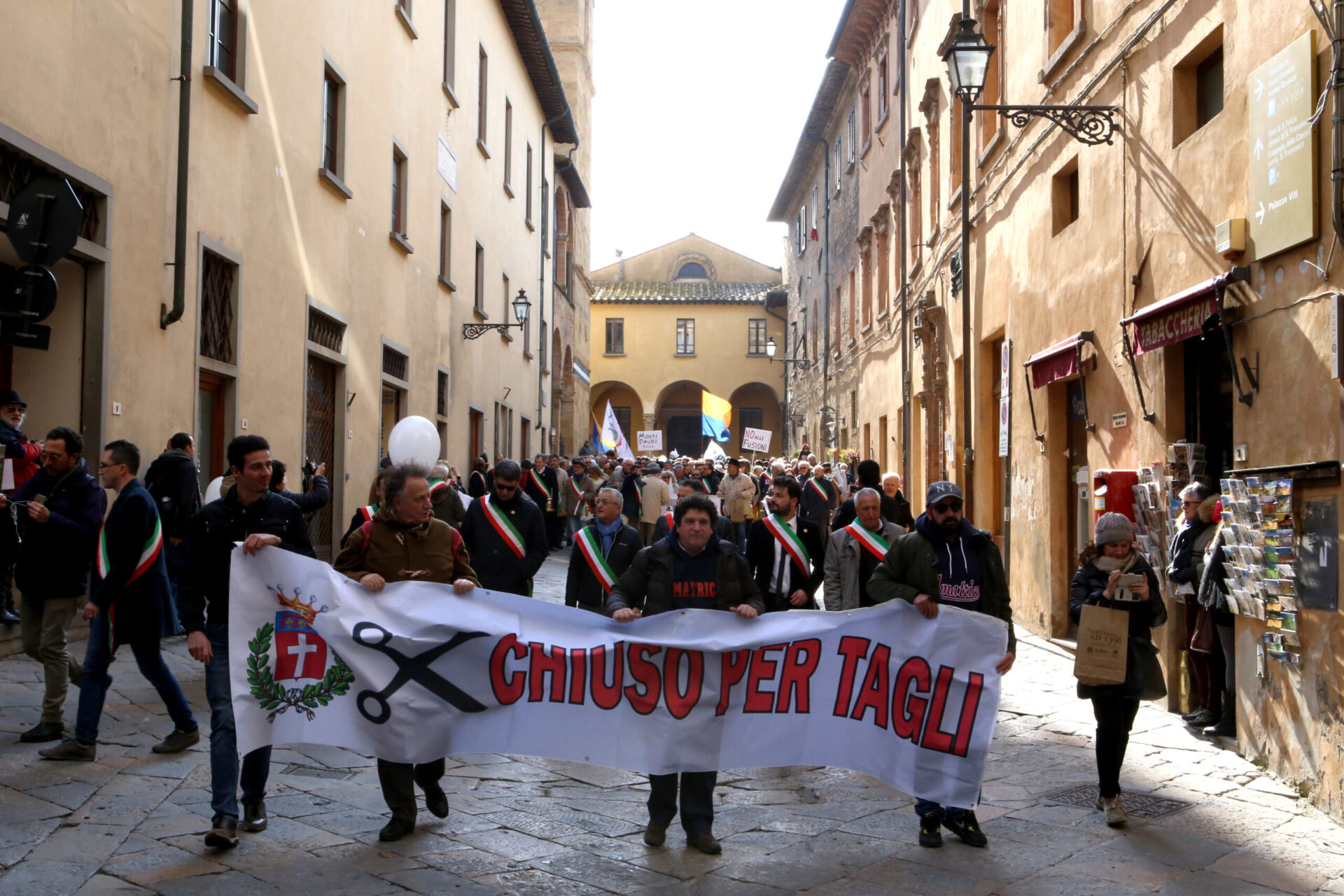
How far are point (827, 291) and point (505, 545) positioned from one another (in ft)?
93.3

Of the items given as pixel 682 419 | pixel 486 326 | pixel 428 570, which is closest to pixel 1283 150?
pixel 428 570

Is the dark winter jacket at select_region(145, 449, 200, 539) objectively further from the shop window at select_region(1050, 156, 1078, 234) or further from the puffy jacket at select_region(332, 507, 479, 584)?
the shop window at select_region(1050, 156, 1078, 234)

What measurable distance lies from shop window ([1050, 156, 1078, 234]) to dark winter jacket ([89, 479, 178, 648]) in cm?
912

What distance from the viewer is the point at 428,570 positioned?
20.8ft

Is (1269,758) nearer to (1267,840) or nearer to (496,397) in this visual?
(1267,840)

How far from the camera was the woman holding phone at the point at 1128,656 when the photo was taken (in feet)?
21.9

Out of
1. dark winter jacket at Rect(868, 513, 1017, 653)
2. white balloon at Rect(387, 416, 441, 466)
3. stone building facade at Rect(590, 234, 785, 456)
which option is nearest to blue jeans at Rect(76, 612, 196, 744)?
dark winter jacket at Rect(868, 513, 1017, 653)

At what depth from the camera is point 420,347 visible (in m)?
21.1

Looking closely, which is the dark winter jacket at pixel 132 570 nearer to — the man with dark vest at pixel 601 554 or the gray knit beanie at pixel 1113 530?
the man with dark vest at pixel 601 554

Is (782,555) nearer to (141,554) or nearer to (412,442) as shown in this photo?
(141,554)

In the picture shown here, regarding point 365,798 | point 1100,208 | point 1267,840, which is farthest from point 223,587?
point 1100,208

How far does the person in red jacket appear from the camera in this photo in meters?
9.51

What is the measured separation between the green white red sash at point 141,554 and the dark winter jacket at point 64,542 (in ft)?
1.83

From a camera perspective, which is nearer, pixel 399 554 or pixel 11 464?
pixel 399 554
